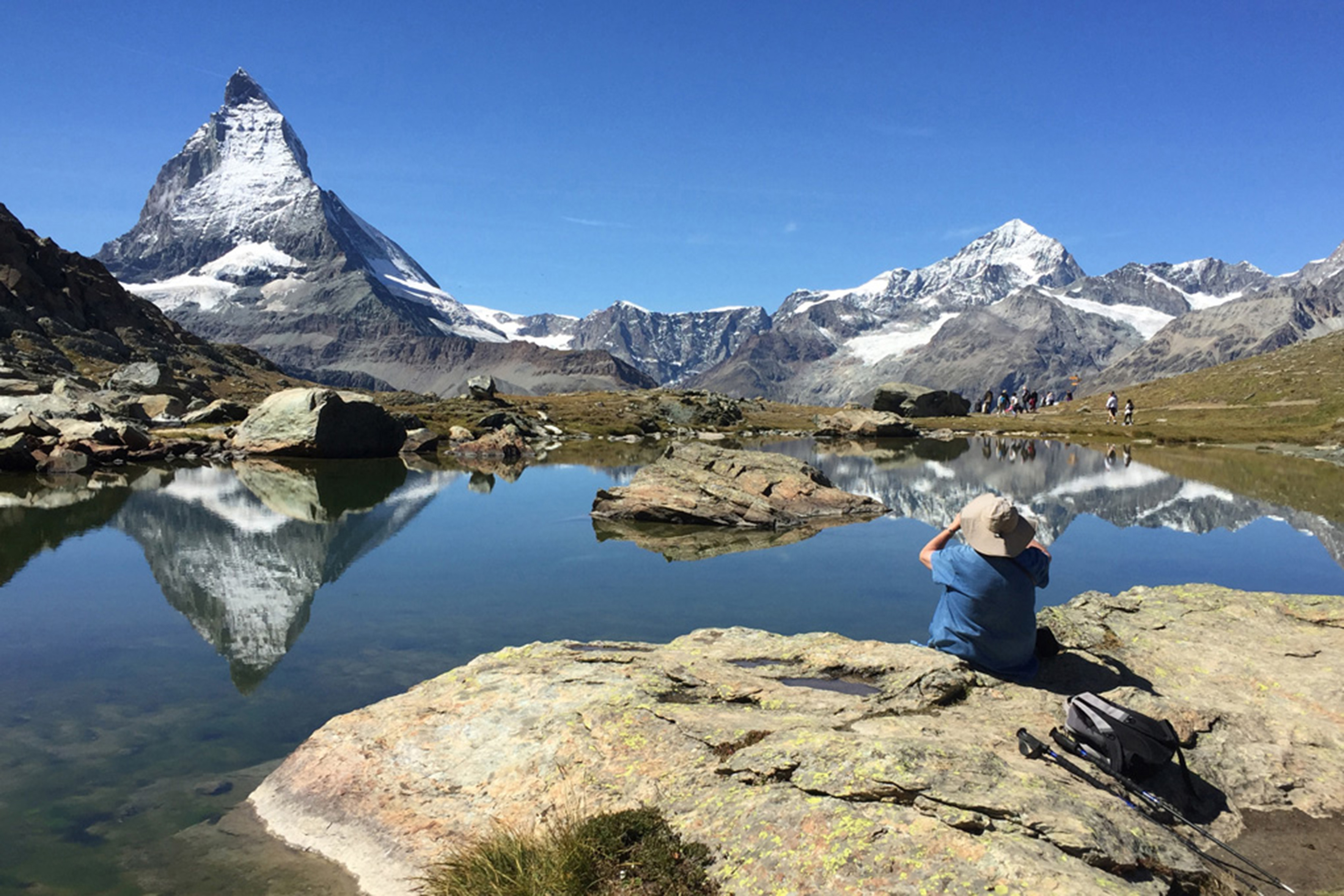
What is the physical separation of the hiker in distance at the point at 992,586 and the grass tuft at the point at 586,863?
5099 millimetres

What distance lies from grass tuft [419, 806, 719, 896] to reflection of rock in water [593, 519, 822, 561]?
703 inches

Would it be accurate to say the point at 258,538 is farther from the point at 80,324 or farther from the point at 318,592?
the point at 80,324

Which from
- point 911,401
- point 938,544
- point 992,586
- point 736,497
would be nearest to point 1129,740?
point 992,586

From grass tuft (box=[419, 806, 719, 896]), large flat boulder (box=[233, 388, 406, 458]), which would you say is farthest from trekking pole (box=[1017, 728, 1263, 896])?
large flat boulder (box=[233, 388, 406, 458])

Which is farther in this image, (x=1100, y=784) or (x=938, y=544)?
(x=938, y=544)

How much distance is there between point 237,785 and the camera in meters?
10.5

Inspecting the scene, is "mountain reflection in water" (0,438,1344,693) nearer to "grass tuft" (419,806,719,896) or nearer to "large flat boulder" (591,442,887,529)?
"large flat boulder" (591,442,887,529)

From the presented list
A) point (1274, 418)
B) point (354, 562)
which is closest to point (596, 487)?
point (354, 562)

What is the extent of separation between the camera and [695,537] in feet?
96.7

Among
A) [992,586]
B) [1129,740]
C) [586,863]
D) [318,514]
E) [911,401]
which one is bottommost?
[586,863]

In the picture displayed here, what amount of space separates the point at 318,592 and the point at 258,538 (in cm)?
913

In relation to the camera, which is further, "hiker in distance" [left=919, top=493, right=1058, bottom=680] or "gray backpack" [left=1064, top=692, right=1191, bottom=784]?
"hiker in distance" [left=919, top=493, right=1058, bottom=680]

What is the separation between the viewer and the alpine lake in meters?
9.97

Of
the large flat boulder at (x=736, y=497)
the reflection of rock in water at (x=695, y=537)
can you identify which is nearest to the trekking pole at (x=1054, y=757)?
the reflection of rock in water at (x=695, y=537)
